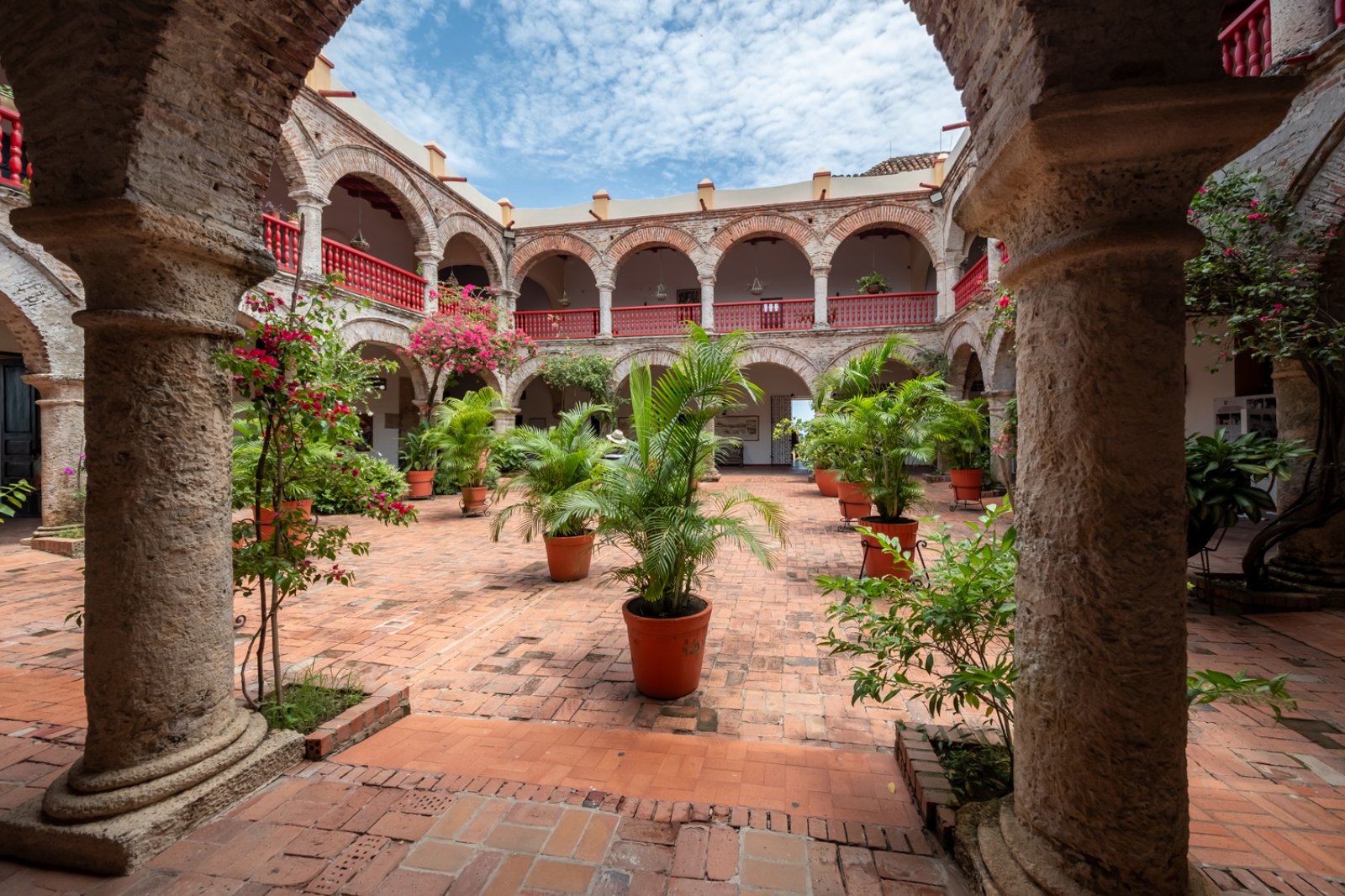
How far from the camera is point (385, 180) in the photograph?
10.5 meters

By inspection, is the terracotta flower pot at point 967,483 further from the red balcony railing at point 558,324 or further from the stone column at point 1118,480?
the red balcony railing at point 558,324

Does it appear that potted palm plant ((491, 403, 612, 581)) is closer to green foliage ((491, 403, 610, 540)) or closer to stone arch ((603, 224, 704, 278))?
green foliage ((491, 403, 610, 540))

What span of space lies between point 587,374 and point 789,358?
483cm

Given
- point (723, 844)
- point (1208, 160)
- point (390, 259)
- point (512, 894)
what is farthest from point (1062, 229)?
point (390, 259)

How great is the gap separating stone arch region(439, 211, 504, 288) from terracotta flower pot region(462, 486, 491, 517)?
585 cm

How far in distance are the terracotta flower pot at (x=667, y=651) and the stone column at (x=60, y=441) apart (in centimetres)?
722

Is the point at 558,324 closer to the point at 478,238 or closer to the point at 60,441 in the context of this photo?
the point at 478,238

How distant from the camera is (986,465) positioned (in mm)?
10297

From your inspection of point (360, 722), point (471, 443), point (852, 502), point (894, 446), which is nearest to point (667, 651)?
point (360, 722)

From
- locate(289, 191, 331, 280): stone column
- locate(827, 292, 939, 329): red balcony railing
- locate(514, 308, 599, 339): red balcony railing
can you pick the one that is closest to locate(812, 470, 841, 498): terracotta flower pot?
locate(827, 292, 939, 329): red balcony railing

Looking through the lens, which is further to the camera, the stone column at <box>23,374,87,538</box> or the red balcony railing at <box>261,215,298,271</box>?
the red balcony railing at <box>261,215,298,271</box>

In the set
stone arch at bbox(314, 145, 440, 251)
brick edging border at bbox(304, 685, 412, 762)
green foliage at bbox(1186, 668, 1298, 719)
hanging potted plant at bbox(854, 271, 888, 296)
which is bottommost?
brick edging border at bbox(304, 685, 412, 762)

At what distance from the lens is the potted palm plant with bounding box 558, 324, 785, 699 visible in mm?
2838

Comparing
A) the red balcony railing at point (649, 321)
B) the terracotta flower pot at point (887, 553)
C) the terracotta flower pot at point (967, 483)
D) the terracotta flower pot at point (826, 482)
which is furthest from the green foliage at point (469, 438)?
the terracotta flower pot at point (967, 483)
